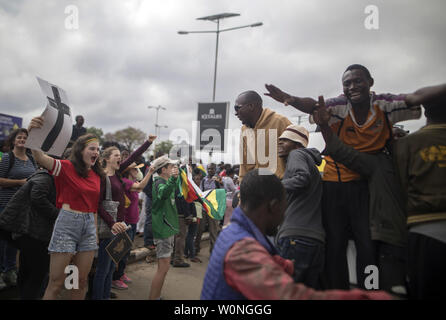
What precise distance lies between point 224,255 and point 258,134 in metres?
1.46

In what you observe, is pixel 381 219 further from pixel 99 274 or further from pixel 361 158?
pixel 99 274

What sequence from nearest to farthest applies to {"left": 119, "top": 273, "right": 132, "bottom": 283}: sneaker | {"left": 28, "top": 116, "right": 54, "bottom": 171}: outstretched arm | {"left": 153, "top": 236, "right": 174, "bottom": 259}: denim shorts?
{"left": 28, "top": 116, "right": 54, "bottom": 171}: outstretched arm, {"left": 153, "top": 236, "right": 174, "bottom": 259}: denim shorts, {"left": 119, "top": 273, "right": 132, "bottom": 283}: sneaker

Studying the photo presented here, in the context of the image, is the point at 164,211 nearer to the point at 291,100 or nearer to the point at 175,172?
the point at 175,172

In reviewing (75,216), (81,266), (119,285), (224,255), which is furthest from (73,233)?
(119,285)

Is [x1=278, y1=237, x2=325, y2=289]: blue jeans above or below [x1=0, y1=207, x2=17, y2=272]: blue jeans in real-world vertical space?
above

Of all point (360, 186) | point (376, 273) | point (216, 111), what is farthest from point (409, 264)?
point (216, 111)

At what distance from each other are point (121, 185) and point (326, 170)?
2.70 meters

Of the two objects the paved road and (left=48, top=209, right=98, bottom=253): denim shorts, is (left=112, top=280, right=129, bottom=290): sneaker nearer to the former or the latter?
the paved road

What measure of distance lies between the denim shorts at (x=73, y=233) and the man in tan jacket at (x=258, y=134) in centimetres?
163

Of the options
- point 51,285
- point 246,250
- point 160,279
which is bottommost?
point 160,279

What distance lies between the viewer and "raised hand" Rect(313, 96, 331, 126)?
198cm

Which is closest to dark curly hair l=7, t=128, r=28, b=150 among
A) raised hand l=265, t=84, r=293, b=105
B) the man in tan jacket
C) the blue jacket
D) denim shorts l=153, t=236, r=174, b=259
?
denim shorts l=153, t=236, r=174, b=259

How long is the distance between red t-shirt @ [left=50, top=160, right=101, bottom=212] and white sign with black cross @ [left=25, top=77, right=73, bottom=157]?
34 cm

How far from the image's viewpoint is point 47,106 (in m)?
2.57
